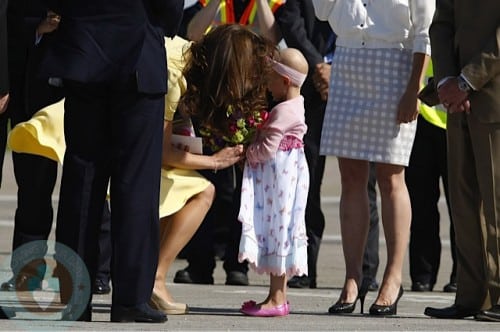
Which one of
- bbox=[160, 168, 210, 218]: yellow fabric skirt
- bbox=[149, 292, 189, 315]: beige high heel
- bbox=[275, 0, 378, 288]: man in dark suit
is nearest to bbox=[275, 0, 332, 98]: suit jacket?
bbox=[275, 0, 378, 288]: man in dark suit

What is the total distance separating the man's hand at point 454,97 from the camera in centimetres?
741

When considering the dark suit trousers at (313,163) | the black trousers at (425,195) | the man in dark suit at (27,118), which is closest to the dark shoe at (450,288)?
the black trousers at (425,195)

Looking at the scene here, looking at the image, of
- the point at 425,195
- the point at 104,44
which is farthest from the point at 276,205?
the point at 425,195

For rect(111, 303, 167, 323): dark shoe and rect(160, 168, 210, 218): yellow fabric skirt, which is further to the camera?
rect(160, 168, 210, 218): yellow fabric skirt

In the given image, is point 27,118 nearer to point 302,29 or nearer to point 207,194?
point 207,194

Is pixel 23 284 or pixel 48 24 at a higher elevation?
pixel 48 24

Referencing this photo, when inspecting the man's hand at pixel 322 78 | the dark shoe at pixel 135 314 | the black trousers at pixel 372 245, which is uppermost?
the man's hand at pixel 322 78

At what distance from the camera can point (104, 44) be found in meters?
6.84

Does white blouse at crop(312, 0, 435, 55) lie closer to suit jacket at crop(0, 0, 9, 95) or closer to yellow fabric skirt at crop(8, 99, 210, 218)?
yellow fabric skirt at crop(8, 99, 210, 218)

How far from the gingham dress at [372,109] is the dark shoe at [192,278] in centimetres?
223

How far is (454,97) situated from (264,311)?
137 cm

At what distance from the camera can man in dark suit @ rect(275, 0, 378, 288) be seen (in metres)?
9.80

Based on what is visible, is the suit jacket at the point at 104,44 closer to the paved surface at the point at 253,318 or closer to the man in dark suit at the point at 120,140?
the man in dark suit at the point at 120,140

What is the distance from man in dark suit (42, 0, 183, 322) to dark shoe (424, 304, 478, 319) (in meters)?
1.42
